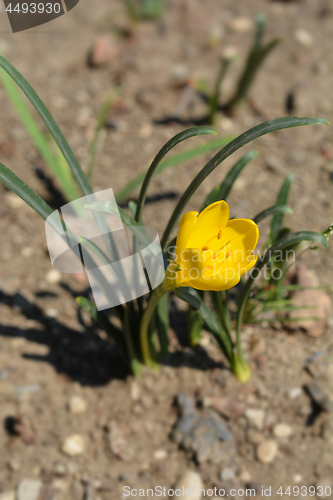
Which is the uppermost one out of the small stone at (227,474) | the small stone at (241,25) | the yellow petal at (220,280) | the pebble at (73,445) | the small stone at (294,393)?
the yellow petal at (220,280)

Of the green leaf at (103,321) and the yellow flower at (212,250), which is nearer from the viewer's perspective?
the yellow flower at (212,250)

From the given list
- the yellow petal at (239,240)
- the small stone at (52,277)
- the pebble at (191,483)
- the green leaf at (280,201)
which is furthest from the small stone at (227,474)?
the small stone at (52,277)

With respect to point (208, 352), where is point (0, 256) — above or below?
above

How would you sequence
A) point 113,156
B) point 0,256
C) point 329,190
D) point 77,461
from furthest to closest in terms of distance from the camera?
point 113,156, point 329,190, point 0,256, point 77,461

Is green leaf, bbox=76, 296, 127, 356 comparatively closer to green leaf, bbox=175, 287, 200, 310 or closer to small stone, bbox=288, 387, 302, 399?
green leaf, bbox=175, 287, 200, 310

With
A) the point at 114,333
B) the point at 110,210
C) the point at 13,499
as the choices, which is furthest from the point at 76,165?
the point at 13,499

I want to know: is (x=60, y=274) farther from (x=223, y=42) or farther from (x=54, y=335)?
(x=223, y=42)

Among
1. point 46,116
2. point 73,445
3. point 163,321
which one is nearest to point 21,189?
point 46,116

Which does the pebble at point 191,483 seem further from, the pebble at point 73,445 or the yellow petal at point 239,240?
the yellow petal at point 239,240
